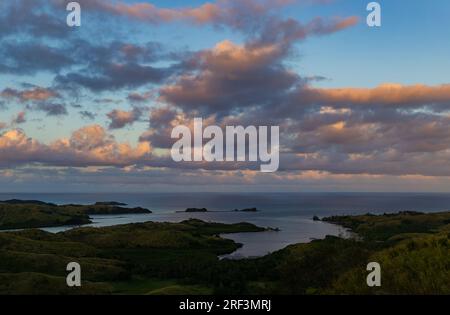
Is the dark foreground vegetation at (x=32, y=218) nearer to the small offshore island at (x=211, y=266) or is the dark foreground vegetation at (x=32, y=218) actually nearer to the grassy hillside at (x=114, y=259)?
the grassy hillside at (x=114, y=259)

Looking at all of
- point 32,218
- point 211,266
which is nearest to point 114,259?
point 211,266

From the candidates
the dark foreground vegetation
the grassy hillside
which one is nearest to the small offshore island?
the grassy hillside

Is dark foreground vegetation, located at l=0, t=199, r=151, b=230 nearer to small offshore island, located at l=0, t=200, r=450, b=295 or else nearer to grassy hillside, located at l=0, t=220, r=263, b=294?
grassy hillside, located at l=0, t=220, r=263, b=294

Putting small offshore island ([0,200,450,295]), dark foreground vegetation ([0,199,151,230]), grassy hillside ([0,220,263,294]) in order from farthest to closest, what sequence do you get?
dark foreground vegetation ([0,199,151,230]), grassy hillside ([0,220,263,294]), small offshore island ([0,200,450,295])

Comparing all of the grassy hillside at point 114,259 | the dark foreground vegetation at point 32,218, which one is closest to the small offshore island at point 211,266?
the grassy hillside at point 114,259

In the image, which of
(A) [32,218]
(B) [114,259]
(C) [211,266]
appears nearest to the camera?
(C) [211,266]

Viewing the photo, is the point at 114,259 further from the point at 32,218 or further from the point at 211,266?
the point at 32,218

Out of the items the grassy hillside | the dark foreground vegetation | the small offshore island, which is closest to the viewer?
the small offshore island

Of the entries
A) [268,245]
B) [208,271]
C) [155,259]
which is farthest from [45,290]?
[268,245]
